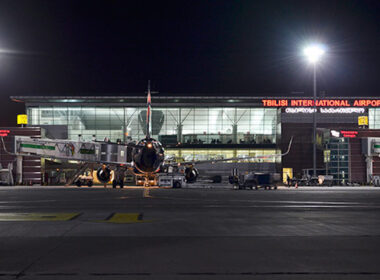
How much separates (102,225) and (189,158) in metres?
90.6

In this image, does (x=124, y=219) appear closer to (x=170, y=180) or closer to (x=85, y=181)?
(x=170, y=180)

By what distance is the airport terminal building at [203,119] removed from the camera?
344 feet

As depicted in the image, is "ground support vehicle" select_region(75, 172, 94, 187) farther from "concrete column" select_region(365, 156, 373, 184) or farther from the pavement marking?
the pavement marking

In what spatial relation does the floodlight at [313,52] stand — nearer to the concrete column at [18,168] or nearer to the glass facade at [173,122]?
the glass facade at [173,122]

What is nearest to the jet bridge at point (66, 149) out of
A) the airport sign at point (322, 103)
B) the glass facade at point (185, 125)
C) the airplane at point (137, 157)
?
the airplane at point (137, 157)

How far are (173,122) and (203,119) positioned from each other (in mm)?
7722

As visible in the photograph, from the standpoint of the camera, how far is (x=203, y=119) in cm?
11162

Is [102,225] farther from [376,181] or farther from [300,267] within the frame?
[376,181]

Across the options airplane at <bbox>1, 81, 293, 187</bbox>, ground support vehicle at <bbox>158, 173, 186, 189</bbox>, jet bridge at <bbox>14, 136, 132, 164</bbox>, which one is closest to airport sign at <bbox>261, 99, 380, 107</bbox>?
ground support vehicle at <bbox>158, 173, 186, 189</bbox>

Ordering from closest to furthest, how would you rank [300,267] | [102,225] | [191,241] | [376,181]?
[300,267]
[191,241]
[102,225]
[376,181]

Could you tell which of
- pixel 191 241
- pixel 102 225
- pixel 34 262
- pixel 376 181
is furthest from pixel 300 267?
→ pixel 376 181

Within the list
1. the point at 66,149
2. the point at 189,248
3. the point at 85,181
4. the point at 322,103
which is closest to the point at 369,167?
the point at 322,103

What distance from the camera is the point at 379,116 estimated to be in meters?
112

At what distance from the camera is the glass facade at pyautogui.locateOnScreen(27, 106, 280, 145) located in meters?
110
